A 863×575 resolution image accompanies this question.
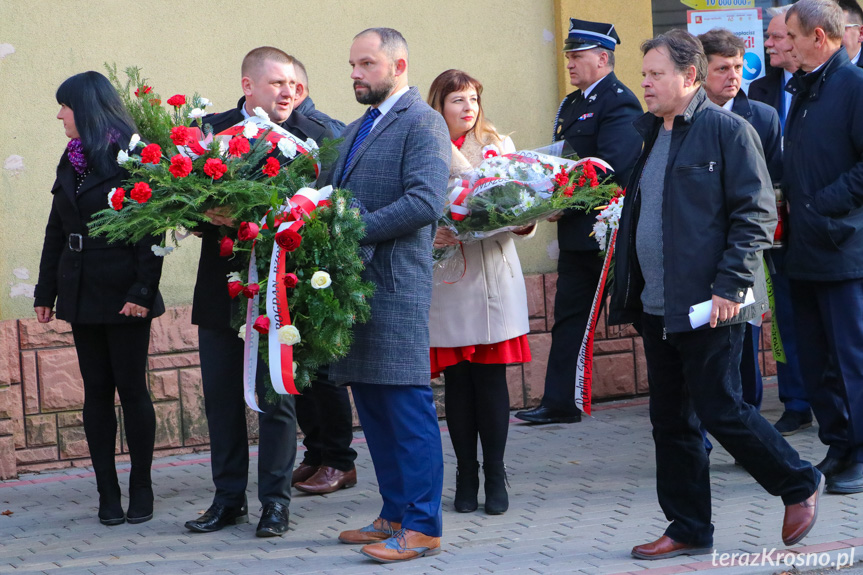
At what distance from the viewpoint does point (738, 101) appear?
19.2 ft

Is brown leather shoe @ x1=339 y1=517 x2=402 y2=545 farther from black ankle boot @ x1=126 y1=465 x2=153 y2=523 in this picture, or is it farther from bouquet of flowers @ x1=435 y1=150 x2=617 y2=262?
bouquet of flowers @ x1=435 y1=150 x2=617 y2=262

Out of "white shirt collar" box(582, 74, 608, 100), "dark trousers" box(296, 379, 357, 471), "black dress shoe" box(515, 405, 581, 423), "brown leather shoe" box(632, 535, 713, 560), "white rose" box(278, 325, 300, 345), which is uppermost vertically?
"white shirt collar" box(582, 74, 608, 100)

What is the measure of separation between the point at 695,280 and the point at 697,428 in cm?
62

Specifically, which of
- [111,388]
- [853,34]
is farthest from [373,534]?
[853,34]

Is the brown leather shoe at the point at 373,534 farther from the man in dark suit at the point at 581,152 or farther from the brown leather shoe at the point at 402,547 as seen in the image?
the man in dark suit at the point at 581,152

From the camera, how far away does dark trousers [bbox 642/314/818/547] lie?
4129 mm

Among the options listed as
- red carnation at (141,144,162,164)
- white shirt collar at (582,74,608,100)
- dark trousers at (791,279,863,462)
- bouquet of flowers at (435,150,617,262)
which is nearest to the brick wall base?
white shirt collar at (582,74,608,100)

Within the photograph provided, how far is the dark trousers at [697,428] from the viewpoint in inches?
163

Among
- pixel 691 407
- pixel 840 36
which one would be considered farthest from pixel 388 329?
pixel 840 36

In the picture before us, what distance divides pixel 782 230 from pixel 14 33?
4.27 m

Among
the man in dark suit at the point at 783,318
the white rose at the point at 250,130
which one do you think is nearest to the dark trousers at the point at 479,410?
the white rose at the point at 250,130

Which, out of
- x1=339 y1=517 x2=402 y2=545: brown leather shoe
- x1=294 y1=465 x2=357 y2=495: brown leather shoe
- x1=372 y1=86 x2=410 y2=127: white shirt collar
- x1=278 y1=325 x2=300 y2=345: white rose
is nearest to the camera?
x1=278 y1=325 x2=300 y2=345: white rose

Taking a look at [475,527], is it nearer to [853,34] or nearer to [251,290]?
[251,290]

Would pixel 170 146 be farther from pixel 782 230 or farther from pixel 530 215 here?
pixel 782 230
